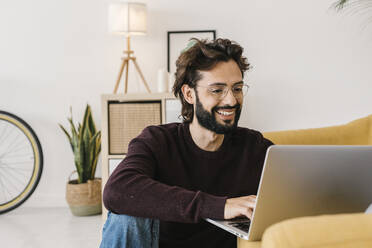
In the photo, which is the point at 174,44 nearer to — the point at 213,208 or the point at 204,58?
the point at 204,58

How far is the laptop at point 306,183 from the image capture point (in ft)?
3.67

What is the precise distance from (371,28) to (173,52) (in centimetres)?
147

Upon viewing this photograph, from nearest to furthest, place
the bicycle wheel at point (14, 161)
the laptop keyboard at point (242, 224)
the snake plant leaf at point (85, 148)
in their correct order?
the laptop keyboard at point (242, 224)
the snake plant leaf at point (85, 148)
the bicycle wheel at point (14, 161)

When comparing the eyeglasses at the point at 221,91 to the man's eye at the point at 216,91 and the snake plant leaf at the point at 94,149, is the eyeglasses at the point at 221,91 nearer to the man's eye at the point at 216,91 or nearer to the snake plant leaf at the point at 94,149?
the man's eye at the point at 216,91

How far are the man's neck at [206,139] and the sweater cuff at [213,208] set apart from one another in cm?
45

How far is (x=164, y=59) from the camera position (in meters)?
3.68

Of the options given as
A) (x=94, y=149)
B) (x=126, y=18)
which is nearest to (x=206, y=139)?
(x=126, y=18)

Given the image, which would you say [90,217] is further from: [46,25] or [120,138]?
[46,25]

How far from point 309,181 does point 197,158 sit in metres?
0.56

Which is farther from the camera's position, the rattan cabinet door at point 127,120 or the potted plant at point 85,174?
the potted plant at point 85,174

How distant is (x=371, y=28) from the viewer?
11.3ft

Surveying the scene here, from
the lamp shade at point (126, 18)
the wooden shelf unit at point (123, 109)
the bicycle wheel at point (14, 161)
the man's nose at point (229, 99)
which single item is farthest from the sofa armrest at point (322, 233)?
the bicycle wheel at point (14, 161)

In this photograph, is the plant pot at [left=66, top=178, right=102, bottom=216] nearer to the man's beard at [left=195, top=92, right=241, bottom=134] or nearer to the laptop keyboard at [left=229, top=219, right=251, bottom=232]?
the man's beard at [left=195, top=92, right=241, bottom=134]

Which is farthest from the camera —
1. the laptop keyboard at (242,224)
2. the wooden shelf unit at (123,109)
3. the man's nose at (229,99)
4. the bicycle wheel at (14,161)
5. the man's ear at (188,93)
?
the bicycle wheel at (14,161)
